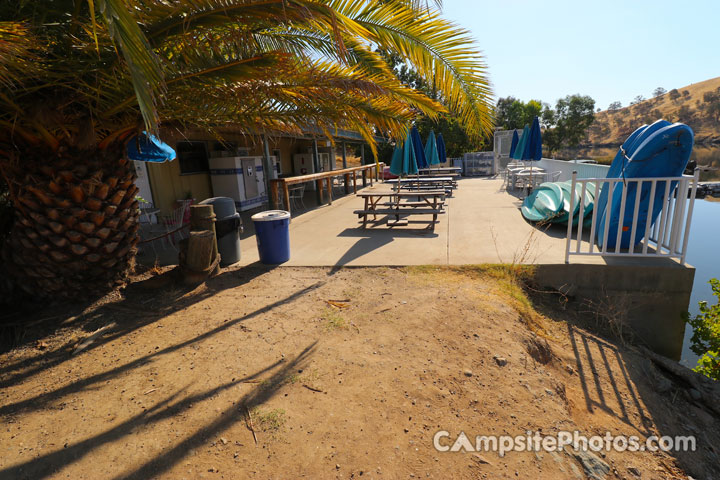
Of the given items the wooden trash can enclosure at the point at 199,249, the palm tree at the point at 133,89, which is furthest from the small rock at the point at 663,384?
the wooden trash can enclosure at the point at 199,249

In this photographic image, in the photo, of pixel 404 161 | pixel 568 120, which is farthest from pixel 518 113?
pixel 404 161

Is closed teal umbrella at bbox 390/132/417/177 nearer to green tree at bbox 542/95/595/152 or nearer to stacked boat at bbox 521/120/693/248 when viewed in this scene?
stacked boat at bbox 521/120/693/248

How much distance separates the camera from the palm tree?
2.71 metres

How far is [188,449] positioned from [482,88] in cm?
387

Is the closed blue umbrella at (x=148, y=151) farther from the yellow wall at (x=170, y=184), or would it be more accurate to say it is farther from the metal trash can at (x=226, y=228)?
the yellow wall at (x=170, y=184)

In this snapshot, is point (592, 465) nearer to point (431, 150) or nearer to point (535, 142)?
point (535, 142)

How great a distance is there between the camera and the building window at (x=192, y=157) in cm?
955

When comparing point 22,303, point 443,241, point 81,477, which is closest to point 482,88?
point 443,241

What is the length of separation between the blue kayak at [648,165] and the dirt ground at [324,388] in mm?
1663

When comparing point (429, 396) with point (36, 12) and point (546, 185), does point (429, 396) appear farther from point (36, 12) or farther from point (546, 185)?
point (546, 185)

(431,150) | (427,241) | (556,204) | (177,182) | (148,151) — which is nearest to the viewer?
(148,151)

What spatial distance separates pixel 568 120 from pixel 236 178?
43.8 m

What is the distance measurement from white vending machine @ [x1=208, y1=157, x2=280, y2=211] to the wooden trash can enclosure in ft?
19.0

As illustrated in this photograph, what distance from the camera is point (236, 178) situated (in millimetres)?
10297
